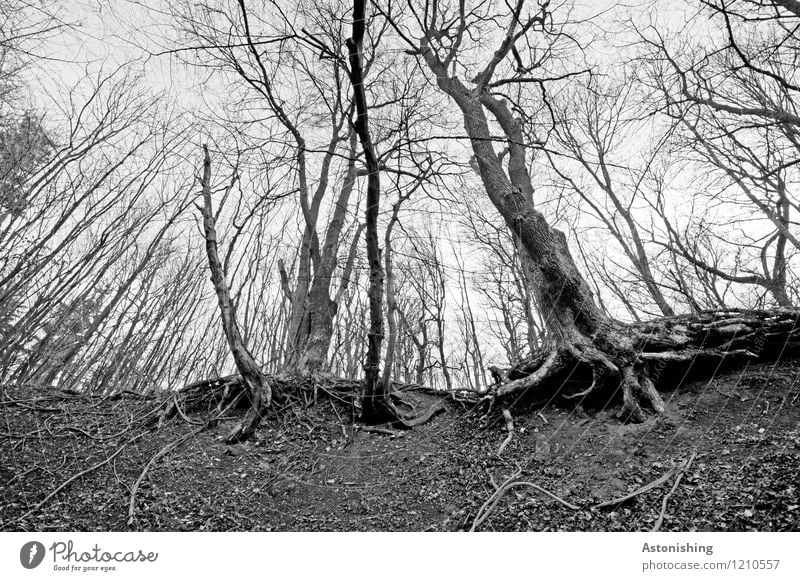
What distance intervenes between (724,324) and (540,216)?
1273mm

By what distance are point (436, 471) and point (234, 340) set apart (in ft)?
4.74

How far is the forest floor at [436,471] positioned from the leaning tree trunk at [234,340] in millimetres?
109

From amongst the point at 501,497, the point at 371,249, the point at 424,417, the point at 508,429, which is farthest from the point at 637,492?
the point at 371,249

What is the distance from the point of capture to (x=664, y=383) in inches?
84.2

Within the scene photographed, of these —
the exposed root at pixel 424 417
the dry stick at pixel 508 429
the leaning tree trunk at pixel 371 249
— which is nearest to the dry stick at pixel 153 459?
the leaning tree trunk at pixel 371 249

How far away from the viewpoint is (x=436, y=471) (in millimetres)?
2064

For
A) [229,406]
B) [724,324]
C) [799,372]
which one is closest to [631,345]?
[724,324]

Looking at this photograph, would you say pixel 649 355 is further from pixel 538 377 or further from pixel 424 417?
pixel 424 417

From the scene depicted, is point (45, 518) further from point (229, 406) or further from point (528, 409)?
point (528, 409)

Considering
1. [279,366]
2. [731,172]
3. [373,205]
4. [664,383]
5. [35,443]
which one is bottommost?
[35,443]

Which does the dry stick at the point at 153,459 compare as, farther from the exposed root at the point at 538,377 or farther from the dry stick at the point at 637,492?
the dry stick at the point at 637,492

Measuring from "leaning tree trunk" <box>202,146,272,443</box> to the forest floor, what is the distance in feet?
0.36

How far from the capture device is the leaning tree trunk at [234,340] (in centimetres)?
234

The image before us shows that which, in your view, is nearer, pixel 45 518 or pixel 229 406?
pixel 45 518
